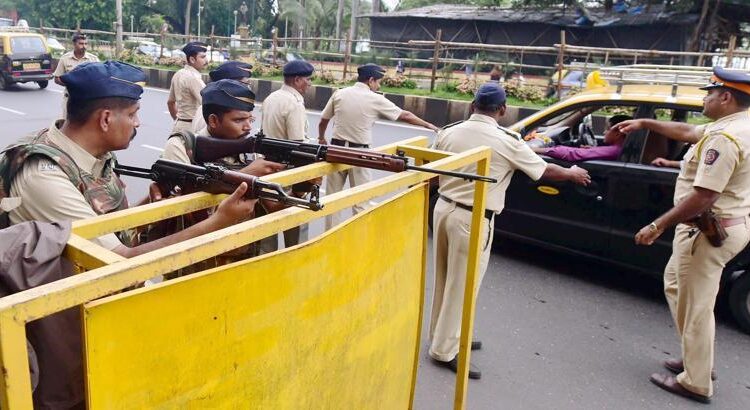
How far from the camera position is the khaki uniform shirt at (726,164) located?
283cm

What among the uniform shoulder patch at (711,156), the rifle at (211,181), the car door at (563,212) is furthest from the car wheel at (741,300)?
the rifle at (211,181)

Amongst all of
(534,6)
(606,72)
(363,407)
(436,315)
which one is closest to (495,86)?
(436,315)

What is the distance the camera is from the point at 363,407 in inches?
76.0

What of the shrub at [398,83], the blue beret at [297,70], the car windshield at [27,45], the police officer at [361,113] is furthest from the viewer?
the car windshield at [27,45]

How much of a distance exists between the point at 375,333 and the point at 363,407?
0.25m

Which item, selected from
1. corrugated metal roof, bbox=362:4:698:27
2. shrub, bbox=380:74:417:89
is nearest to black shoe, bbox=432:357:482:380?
shrub, bbox=380:74:417:89

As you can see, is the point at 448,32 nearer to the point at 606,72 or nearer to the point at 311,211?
the point at 606,72

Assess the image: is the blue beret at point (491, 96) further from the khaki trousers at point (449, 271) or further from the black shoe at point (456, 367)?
the black shoe at point (456, 367)

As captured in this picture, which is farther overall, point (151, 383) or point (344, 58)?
point (344, 58)

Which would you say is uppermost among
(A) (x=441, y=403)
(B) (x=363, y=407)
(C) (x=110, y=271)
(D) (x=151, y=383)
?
(C) (x=110, y=271)

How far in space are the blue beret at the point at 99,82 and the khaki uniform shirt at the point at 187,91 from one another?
12.5ft

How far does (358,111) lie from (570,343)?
2.56 metres

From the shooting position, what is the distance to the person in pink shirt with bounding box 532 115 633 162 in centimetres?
444

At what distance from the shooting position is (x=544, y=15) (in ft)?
78.4
